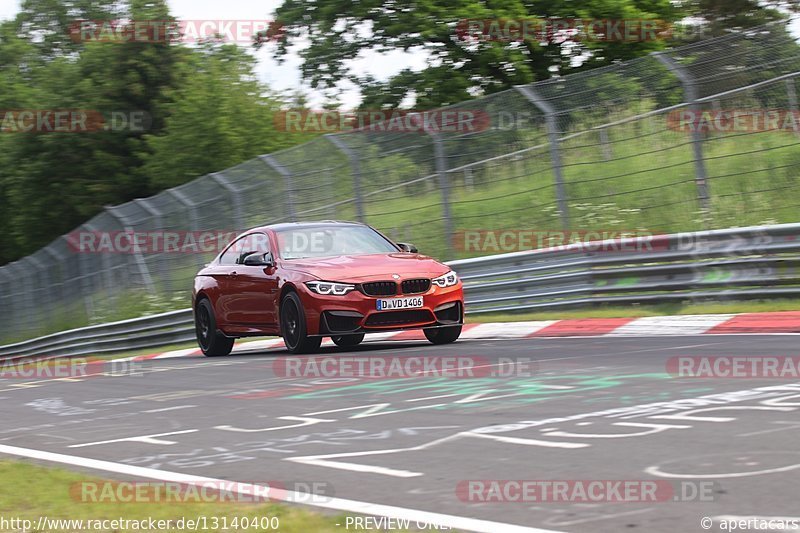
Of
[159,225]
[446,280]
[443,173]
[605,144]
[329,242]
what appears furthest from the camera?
[159,225]

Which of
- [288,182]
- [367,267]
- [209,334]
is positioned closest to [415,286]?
[367,267]

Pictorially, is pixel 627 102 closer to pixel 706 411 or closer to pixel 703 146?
pixel 703 146

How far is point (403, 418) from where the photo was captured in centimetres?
756

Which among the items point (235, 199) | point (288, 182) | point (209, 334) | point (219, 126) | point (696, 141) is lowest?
point (209, 334)

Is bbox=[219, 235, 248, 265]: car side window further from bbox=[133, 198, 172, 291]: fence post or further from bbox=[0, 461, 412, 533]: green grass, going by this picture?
bbox=[0, 461, 412, 533]: green grass

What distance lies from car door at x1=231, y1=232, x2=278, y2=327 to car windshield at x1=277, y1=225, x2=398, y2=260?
0.26m

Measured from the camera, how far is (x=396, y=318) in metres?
13.0

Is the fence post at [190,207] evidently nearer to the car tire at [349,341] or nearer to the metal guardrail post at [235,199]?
the metal guardrail post at [235,199]

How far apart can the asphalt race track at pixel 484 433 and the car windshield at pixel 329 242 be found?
282 cm

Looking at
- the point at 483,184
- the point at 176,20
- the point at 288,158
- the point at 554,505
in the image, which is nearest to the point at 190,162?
the point at 176,20

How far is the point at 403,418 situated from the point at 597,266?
823cm

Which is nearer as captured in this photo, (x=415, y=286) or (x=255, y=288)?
(x=415, y=286)

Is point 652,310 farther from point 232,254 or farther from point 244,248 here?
point 232,254

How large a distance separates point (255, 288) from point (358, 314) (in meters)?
1.93
